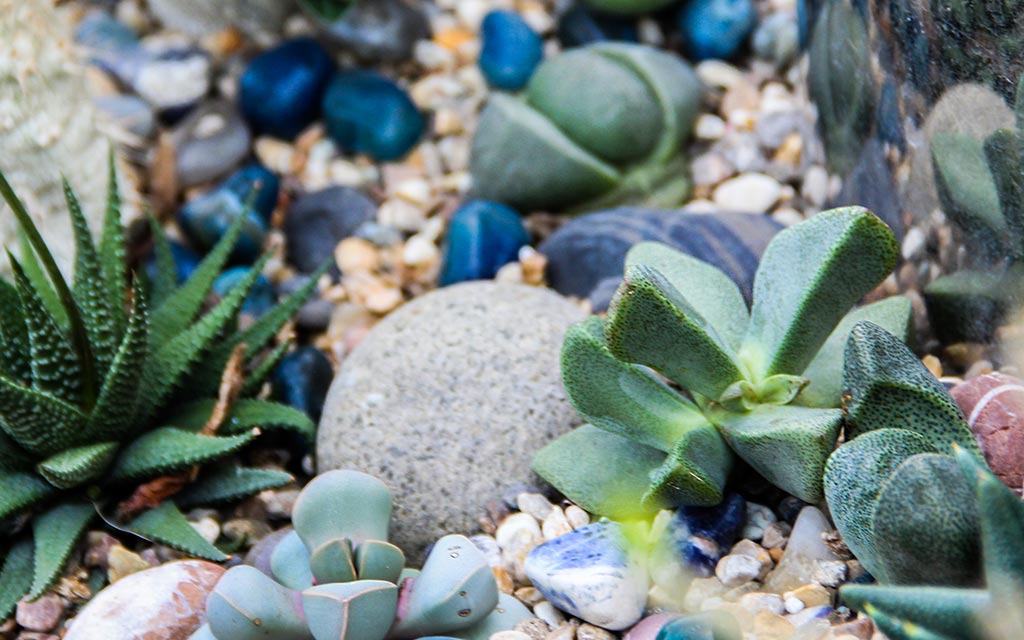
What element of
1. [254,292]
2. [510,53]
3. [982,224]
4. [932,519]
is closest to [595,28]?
[510,53]

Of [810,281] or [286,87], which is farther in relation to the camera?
[286,87]

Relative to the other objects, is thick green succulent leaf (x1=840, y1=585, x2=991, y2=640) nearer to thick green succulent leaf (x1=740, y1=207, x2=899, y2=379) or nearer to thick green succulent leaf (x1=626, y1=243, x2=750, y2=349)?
thick green succulent leaf (x1=740, y1=207, x2=899, y2=379)

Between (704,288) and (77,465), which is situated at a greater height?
(704,288)

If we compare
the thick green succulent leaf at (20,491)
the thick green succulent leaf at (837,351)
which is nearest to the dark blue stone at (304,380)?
the thick green succulent leaf at (20,491)

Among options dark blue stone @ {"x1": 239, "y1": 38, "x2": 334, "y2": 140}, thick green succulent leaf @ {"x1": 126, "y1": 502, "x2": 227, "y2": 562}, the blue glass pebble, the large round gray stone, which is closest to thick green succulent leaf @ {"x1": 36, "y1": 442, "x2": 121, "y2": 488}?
thick green succulent leaf @ {"x1": 126, "y1": 502, "x2": 227, "y2": 562}

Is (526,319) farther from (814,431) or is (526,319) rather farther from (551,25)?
(551,25)

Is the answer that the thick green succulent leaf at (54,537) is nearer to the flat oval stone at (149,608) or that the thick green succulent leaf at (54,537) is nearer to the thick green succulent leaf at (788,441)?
the flat oval stone at (149,608)

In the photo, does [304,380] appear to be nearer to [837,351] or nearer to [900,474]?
[837,351]
